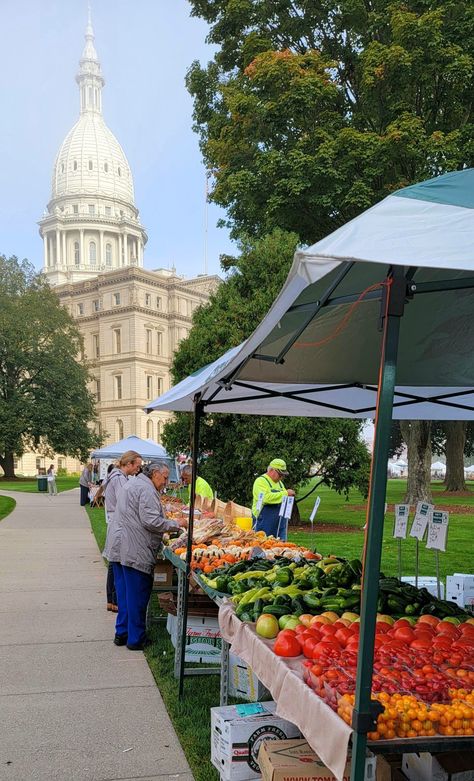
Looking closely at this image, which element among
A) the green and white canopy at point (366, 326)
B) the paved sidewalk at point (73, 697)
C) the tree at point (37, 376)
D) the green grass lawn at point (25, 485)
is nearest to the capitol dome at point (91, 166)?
the tree at point (37, 376)

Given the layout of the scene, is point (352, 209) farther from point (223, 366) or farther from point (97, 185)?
point (97, 185)

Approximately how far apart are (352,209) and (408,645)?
1696 centimetres

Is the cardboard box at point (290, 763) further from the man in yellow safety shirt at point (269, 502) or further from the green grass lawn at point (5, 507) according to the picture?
the green grass lawn at point (5, 507)

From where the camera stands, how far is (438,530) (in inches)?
239

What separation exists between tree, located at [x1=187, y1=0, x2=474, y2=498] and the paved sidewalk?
38.4 ft

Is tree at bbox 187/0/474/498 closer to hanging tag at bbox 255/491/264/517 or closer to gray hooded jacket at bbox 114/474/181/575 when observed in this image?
→ hanging tag at bbox 255/491/264/517

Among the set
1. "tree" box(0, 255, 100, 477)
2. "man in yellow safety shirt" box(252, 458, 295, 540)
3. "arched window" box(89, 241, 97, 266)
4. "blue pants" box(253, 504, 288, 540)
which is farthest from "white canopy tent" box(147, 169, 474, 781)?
"arched window" box(89, 241, 97, 266)

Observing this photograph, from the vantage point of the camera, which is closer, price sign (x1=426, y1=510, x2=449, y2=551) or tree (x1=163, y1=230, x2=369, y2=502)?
price sign (x1=426, y1=510, x2=449, y2=551)

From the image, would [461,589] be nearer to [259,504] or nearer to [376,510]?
[259,504]

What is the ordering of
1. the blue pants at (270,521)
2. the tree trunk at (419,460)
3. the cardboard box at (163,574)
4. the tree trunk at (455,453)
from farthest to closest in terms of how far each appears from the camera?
the tree trunk at (455,453) < the tree trunk at (419,460) < the blue pants at (270,521) < the cardboard box at (163,574)

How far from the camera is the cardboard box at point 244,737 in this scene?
407 centimetres

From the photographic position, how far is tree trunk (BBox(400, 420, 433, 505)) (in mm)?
22547

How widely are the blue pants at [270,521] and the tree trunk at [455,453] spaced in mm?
24705

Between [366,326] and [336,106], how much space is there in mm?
17168
